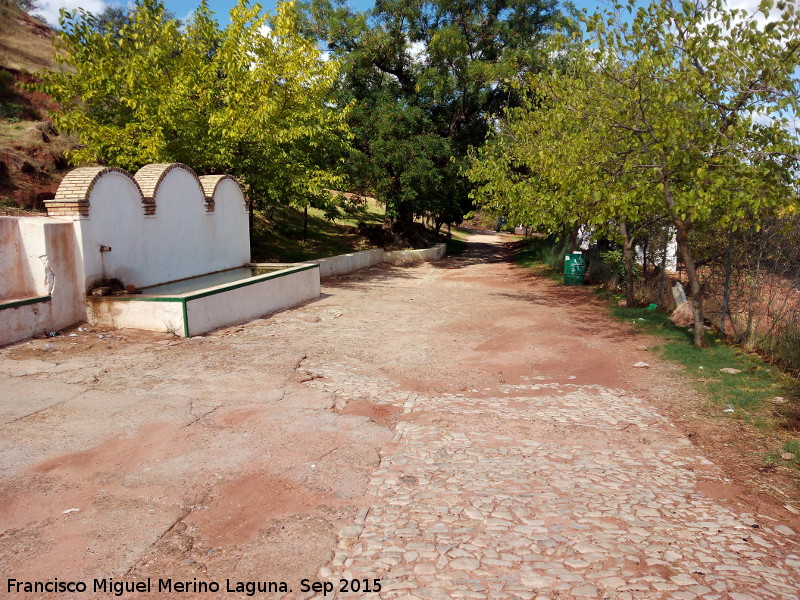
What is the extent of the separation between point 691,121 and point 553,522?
6961mm

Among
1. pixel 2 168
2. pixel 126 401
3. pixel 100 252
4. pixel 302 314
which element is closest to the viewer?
pixel 126 401

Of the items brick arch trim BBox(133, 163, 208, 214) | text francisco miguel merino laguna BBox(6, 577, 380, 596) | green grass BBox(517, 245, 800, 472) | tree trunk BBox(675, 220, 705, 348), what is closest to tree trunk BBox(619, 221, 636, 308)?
green grass BBox(517, 245, 800, 472)

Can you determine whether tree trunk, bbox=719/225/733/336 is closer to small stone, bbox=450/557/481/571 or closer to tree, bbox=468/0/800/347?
tree, bbox=468/0/800/347

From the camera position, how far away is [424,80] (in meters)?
23.8

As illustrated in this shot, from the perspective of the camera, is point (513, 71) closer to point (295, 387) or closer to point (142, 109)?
point (142, 109)

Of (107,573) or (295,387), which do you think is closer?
(107,573)

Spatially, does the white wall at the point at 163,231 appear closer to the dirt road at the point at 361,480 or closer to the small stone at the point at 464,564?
the dirt road at the point at 361,480

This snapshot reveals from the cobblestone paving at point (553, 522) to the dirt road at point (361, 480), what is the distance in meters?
0.02

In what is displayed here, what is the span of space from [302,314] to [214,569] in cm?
903

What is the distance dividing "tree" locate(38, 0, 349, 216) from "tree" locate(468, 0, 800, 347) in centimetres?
781

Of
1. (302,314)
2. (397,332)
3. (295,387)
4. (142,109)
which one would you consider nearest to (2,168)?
(142,109)

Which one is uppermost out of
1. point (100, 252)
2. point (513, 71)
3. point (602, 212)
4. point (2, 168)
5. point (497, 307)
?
point (513, 71)

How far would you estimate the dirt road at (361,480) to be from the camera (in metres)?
3.65

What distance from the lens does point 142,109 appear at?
42.8 feet
